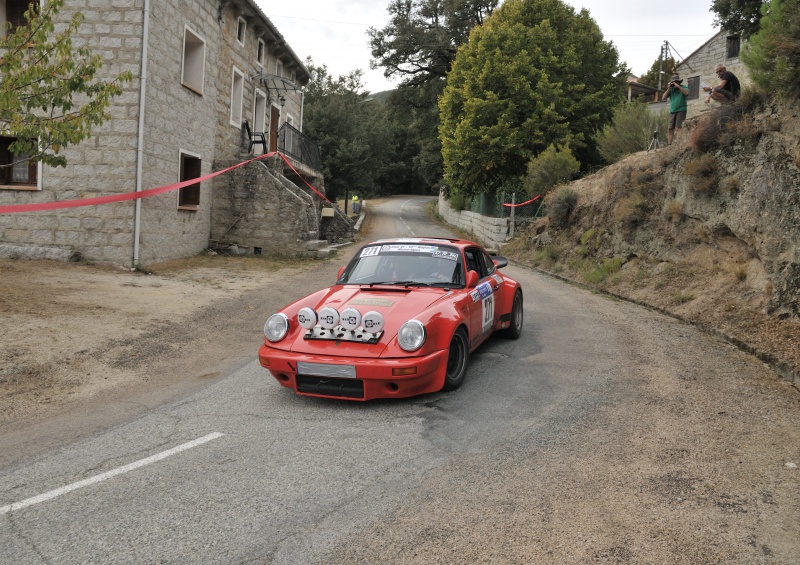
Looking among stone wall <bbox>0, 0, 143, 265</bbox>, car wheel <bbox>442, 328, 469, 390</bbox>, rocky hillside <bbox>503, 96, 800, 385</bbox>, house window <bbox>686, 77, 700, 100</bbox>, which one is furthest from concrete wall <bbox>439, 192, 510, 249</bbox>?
car wheel <bbox>442, 328, 469, 390</bbox>

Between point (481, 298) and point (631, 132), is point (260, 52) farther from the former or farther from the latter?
point (481, 298)

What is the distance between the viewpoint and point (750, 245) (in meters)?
10.5

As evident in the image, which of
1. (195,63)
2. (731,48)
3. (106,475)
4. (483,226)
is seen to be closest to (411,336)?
(106,475)

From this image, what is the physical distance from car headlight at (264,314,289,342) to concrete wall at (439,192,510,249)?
19.2 meters

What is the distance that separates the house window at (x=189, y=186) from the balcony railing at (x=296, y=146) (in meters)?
5.17

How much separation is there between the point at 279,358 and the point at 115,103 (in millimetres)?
10526

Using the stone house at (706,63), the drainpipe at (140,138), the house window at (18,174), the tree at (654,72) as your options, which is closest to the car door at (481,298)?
the drainpipe at (140,138)

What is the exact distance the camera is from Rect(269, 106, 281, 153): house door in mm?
24094

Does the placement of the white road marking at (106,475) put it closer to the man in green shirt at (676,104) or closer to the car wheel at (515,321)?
the car wheel at (515,321)

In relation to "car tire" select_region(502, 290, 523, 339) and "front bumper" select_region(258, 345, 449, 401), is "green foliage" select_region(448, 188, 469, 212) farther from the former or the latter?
"front bumper" select_region(258, 345, 449, 401)

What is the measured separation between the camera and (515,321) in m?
8.47

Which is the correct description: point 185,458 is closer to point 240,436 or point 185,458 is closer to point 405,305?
point 240,436

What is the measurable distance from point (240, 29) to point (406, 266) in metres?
16.1

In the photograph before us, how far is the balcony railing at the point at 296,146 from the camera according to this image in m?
22.3
